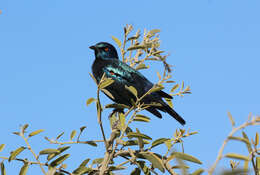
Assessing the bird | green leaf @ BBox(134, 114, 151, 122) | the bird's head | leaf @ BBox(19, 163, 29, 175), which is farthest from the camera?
the bird's head

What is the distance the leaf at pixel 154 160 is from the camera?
2.60 metres

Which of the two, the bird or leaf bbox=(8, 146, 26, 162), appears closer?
leaf bbox=(8, 146, 26, 162)

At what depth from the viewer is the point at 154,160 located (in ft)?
8.80

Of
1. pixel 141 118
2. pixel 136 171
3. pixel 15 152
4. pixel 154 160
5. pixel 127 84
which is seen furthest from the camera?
pixel 127 84

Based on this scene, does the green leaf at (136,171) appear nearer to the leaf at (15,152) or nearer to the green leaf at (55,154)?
the green leaf at (55,154)

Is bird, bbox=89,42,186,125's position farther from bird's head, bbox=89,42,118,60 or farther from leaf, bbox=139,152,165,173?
leaf, bbox=139,152,165,173

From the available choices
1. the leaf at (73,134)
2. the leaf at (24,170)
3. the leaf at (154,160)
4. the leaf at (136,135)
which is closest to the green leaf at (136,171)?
the leaf at (154,160)

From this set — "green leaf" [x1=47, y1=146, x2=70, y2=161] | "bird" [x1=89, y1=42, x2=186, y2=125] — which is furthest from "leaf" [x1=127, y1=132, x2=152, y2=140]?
"bird" [x1=89, y1=42, x2=186, y2=125]

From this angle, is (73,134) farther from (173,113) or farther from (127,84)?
(127,84)

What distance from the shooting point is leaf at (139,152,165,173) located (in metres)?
2.60

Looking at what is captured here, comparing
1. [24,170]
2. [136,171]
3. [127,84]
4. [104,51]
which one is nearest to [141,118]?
[136,171]

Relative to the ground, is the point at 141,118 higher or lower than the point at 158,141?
higher

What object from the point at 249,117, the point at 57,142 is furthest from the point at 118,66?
the point at 249,117

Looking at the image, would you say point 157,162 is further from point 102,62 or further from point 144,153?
point 102,62
